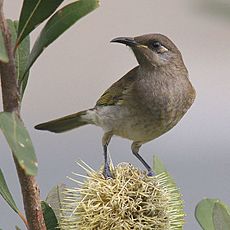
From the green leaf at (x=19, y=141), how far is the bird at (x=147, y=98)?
108 cm

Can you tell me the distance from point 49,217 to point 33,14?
0.37 metres

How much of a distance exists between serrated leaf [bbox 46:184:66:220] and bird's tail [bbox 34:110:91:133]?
34.4 inches

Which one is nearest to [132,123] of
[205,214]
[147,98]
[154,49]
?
[147,98]

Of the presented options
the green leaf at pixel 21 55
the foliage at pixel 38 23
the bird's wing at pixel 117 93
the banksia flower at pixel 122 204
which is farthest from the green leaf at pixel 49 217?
the bird's wing at pixel 117 93

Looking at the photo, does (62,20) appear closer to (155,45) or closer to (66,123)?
(155,45)

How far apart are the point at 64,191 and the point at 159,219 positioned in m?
0.18

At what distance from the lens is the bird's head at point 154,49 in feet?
5.92

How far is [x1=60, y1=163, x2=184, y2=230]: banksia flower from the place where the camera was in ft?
3.41

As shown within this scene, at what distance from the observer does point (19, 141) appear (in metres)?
0.68

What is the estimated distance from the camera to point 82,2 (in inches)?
31.4

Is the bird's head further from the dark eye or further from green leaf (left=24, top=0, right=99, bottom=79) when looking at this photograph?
green leaf (left=24, top=0, right=99, bottom=79)

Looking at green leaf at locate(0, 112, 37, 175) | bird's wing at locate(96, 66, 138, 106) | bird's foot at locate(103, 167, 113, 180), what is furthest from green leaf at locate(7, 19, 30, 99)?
bird's wing at locate(96, 66, 138, 106)

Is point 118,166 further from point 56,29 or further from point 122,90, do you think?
point 122,90

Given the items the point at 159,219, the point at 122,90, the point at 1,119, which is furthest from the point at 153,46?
the point at 1,119
